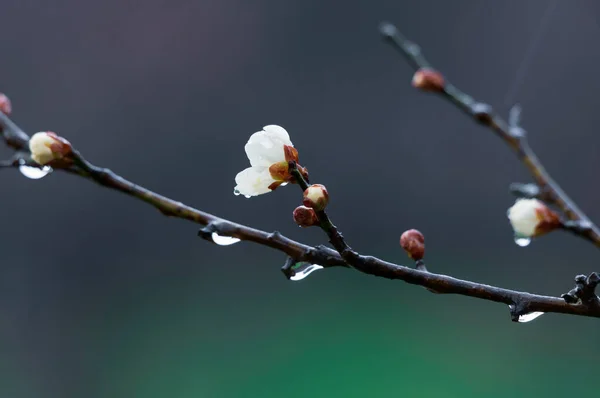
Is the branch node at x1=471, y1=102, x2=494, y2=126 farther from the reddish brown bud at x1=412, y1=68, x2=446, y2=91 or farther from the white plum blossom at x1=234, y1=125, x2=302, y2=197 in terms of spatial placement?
the white plum blossom at x1=234, y1=125, x2=302, y2=197

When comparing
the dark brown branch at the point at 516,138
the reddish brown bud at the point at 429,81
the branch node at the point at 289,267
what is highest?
the reddish brown bud at the point at 429,81

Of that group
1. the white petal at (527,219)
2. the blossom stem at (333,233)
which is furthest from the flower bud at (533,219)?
the blossom stem at (333,233)

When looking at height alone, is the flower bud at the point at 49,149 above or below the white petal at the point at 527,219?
above

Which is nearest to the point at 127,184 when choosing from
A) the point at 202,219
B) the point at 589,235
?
the point at 202,219

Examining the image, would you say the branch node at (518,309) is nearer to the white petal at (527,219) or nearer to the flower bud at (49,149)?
the white petal at (527,219)

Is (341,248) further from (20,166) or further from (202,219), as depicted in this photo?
(20,166)

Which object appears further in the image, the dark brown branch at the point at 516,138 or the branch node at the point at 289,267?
the dark brown branch at the point at 516,138
